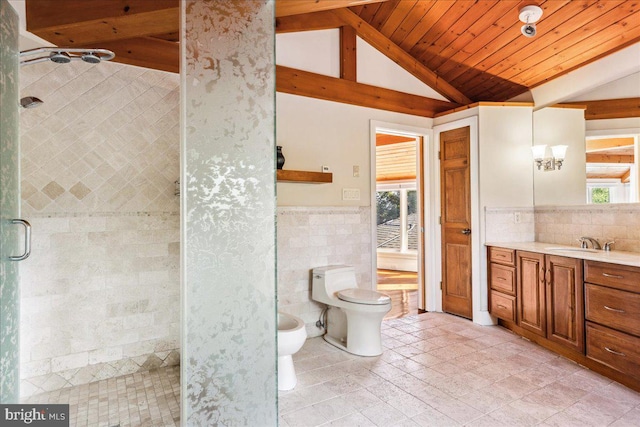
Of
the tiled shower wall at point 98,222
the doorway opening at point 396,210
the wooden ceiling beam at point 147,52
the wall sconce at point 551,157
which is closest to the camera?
the tiled shower wall at point 98,222

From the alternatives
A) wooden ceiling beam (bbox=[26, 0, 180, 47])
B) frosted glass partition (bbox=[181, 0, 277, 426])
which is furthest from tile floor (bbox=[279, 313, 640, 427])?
wooden ceiling beam (bbox=[26, 0, 180, 47])

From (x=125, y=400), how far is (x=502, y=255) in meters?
3.28

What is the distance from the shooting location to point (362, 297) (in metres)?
2.92

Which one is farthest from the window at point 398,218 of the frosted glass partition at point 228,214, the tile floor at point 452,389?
the frosted glass partition at point 228,214

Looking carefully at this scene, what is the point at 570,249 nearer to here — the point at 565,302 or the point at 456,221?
the point at 565,302

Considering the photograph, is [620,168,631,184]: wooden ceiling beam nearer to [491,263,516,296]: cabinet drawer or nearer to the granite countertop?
the granite countertop

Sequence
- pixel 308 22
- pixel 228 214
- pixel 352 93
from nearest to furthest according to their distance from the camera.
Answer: pixel 228 214
pixel 308 22
pixel 352 93

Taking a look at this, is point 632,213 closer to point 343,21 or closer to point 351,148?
point 351,148

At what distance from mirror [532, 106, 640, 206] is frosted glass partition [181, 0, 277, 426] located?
3026mm

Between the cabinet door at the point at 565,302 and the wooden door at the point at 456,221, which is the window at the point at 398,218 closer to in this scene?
the wooden door at the point at 456,221

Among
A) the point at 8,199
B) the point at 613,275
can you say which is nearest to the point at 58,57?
the point at 8,199

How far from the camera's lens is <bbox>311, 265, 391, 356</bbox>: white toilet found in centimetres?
286

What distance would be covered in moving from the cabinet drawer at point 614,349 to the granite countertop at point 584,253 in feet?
1.52

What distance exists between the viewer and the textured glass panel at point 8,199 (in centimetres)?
144
